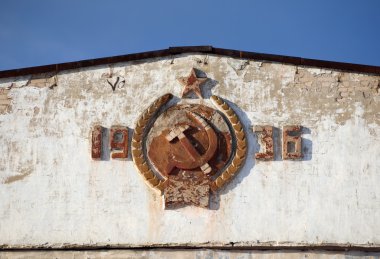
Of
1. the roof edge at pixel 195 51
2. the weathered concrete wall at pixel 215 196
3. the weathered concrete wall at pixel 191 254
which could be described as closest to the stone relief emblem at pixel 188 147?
the weathered concrete wall at pixel 215 196

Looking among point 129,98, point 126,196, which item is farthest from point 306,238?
point 129,98

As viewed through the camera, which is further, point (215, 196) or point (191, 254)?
point (215, 196)

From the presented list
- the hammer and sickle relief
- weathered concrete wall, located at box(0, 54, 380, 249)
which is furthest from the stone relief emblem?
weathered concrete wall, located at box(0, 54, 380, 249)

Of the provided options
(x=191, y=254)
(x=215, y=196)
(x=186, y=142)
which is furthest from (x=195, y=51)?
(x=191, y=254)

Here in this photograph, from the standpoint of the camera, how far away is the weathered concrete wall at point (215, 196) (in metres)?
9.91

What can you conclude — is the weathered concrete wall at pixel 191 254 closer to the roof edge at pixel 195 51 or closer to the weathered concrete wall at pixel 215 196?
the weathered concrete wall at pixel 215 196

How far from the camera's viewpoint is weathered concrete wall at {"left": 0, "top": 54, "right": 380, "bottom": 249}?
32.5 feet

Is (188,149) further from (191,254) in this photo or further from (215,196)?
(191,254)

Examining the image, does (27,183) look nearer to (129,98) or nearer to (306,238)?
(129,98)

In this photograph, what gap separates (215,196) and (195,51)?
2264 millimetres

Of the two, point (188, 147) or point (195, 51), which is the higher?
point (195, 51)

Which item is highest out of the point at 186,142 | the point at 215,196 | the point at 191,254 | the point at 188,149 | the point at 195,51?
the point at 195,51

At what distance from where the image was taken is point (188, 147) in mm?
10094

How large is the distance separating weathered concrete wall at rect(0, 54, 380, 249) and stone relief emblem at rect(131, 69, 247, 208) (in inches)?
6.1
